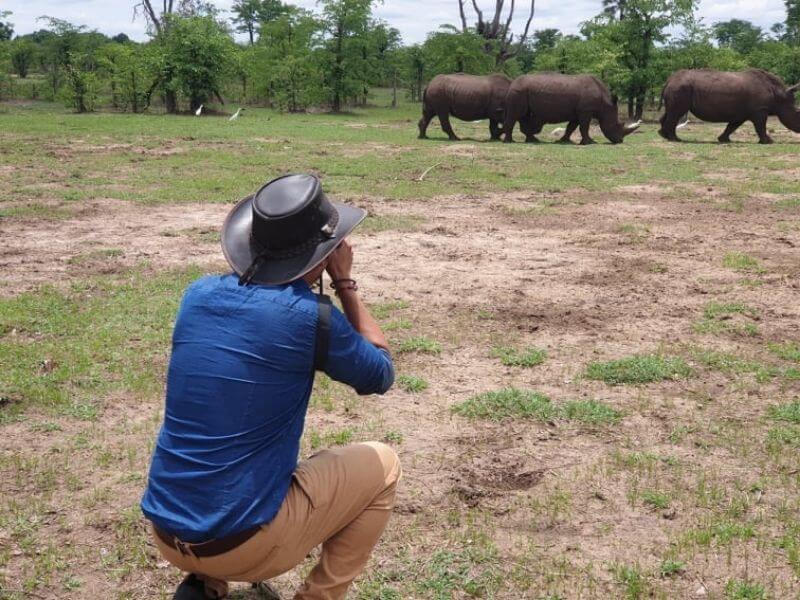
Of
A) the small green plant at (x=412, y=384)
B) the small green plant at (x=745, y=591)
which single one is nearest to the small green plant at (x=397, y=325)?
the small green plant at (x=412, y=384)

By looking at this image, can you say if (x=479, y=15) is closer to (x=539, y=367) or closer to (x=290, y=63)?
(x=290, y=63)

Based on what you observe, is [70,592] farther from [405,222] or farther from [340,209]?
[405,222]

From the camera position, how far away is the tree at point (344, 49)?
115ft

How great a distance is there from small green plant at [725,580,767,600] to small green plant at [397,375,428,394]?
2.45 meters

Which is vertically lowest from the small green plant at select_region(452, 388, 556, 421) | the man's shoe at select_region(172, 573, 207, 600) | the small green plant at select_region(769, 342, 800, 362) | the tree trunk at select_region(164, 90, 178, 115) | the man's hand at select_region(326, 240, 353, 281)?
the small green plant at select_region(452, 388, 556, 421)

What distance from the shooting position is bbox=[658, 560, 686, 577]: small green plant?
3.46 m

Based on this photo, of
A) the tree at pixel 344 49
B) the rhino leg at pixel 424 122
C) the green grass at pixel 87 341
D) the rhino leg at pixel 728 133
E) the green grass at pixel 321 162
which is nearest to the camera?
the green grass at pixel 87 341

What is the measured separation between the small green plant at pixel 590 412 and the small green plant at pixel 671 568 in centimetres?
146

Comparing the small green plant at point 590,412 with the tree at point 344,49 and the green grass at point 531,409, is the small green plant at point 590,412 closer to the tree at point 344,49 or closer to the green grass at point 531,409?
the green grass at point 531,409

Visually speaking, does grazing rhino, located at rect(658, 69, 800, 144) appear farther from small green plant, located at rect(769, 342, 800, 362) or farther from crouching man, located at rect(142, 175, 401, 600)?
crouching man, located at rect(142, 175, 401, 600)

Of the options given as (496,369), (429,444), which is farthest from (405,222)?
(429,444)

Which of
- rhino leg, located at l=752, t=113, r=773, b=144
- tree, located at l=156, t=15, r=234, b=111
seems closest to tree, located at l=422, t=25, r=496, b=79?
tree, located at l=156, t=15, r=234, b=111

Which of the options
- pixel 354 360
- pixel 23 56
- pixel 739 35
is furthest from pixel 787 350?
pixel 739 35

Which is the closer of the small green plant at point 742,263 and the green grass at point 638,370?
the green grass at point 638,370
